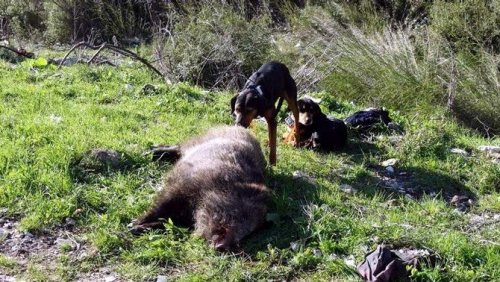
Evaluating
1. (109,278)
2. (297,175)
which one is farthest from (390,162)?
(109,278)

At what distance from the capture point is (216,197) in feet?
14.3

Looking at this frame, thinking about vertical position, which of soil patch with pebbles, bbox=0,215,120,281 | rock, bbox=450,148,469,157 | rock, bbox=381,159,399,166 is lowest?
soil patch with pebbles, bbox=0,215,120,281

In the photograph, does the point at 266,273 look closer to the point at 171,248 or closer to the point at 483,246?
the point at 171,248

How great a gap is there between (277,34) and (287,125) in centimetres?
407

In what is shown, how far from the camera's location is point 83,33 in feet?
41.0

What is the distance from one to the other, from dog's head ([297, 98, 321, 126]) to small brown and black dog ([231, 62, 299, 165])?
15 cm

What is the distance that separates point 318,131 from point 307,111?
0.39 metres

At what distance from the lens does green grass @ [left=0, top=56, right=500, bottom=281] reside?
407 cm

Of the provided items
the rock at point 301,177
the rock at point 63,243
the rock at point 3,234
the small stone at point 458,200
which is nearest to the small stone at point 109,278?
the rock at point 63,243

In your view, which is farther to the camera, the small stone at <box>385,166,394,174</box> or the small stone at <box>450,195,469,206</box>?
the small stone at <box>385,166,394,174</box>

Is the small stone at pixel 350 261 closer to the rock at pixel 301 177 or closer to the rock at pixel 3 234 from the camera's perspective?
the rock at pixel 301 177

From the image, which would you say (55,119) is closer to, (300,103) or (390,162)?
(300,103)

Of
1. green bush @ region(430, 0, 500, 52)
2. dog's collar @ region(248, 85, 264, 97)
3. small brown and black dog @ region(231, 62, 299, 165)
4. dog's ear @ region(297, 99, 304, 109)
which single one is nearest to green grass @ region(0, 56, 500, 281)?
small brown and black dog @ region(231, 62, 299, 165)

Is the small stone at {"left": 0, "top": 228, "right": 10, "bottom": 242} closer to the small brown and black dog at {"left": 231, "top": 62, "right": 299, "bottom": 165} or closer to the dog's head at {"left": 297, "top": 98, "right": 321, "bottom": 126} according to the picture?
the small brown and black dog at {"left": 231, "top": 62, "right": 299, "bottom": 165}
